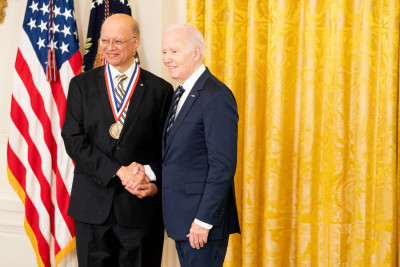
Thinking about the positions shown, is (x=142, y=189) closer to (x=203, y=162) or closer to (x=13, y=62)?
(x=203, y=162)

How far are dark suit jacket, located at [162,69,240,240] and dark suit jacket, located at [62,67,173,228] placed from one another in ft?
1.05

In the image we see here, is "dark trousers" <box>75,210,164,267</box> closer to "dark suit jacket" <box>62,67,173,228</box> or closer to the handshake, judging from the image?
"dark suit jacket" <box>62,67,173,228</box>

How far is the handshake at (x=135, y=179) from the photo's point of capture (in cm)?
245

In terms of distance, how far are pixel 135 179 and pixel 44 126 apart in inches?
49.4

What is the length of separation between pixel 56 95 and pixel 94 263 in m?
1.33

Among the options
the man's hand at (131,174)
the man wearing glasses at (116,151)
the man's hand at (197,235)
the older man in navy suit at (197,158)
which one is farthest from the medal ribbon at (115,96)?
the man's hand at (197,235)

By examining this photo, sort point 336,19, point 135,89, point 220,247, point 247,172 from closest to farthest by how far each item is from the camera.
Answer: point 220,247, point 135,89, point 336,19, point 247,172

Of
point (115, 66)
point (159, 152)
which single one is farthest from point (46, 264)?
point (115, 66)

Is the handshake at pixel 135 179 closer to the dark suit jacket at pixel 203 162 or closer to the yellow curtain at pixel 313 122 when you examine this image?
the dark suit jacket at pixel 203 162

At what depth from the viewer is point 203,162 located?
2.18 m

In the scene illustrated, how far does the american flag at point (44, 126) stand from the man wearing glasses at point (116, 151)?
2.69ft

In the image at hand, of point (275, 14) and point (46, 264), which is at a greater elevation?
point (275, 14)

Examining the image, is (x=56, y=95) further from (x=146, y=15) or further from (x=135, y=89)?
(x=135, y=89)

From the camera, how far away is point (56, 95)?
344 centimetres
